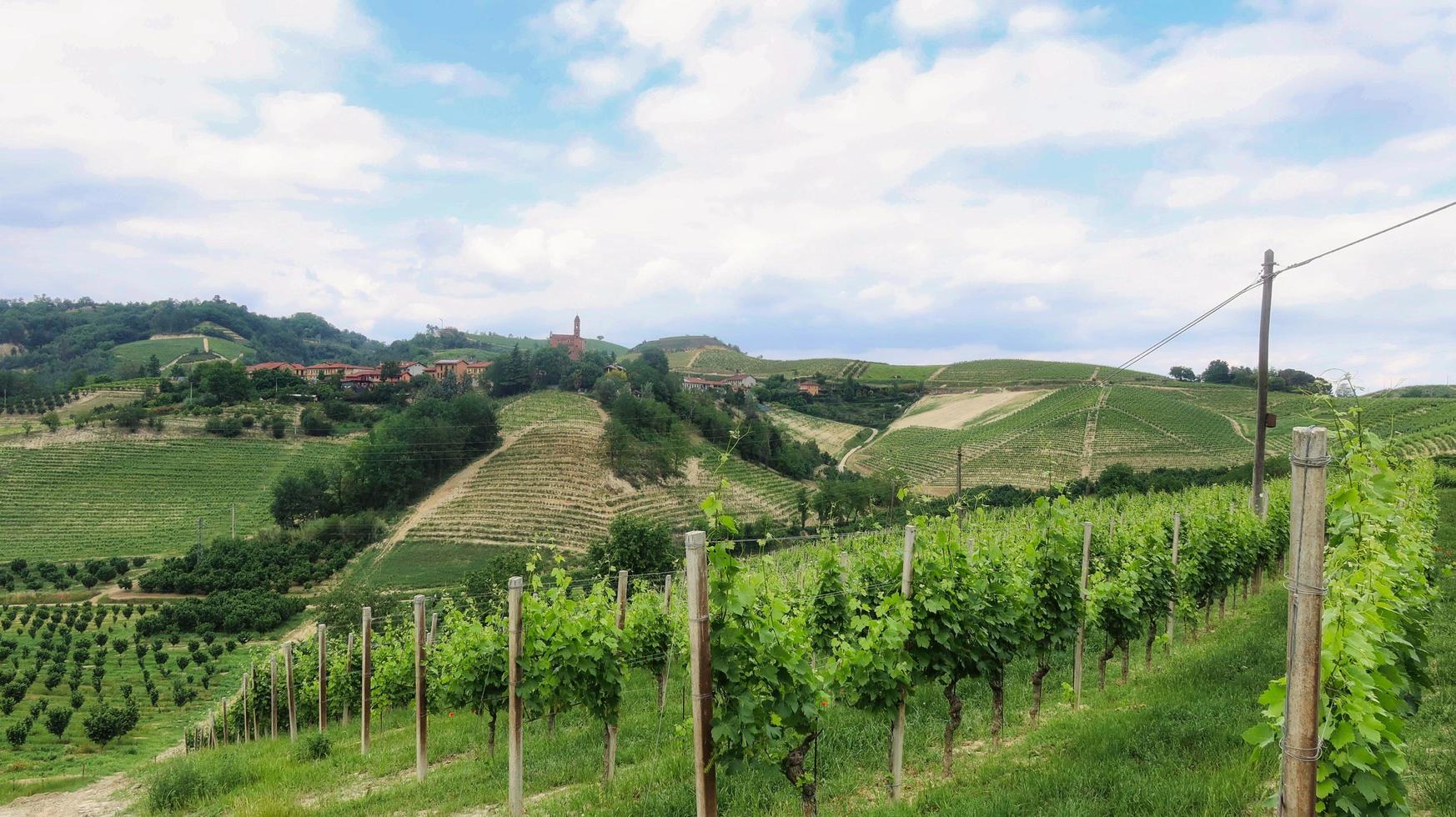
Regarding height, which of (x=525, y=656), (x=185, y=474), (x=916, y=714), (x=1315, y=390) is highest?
(x=1315, y=390)

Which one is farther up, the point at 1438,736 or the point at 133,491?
the point at 1438,736

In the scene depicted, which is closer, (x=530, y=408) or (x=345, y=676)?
(x=345, y=676)

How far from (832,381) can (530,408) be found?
46.1m

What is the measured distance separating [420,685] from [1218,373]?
3352 inches

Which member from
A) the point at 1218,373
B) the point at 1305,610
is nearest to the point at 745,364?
the point at 1218,373

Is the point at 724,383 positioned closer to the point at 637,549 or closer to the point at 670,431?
the point at 670,431

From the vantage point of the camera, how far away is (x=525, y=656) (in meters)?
6.66

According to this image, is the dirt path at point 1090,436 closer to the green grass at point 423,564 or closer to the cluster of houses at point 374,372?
the green grass at point 423,564

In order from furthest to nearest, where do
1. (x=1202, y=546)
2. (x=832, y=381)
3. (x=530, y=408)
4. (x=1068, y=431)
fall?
(x=832, y=381), (x=530, y=408), (x=1068, y=431), (x=1202, y=546)

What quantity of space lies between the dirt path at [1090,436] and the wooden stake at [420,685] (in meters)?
40.6

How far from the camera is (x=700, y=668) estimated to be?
158 inches

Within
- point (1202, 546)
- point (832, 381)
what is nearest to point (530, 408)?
point (832, 381)

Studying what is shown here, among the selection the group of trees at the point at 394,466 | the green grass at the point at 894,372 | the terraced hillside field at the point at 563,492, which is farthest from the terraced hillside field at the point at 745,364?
the group of trees at the point at 394,466

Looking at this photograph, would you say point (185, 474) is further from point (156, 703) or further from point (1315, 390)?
point (1315, 390)
